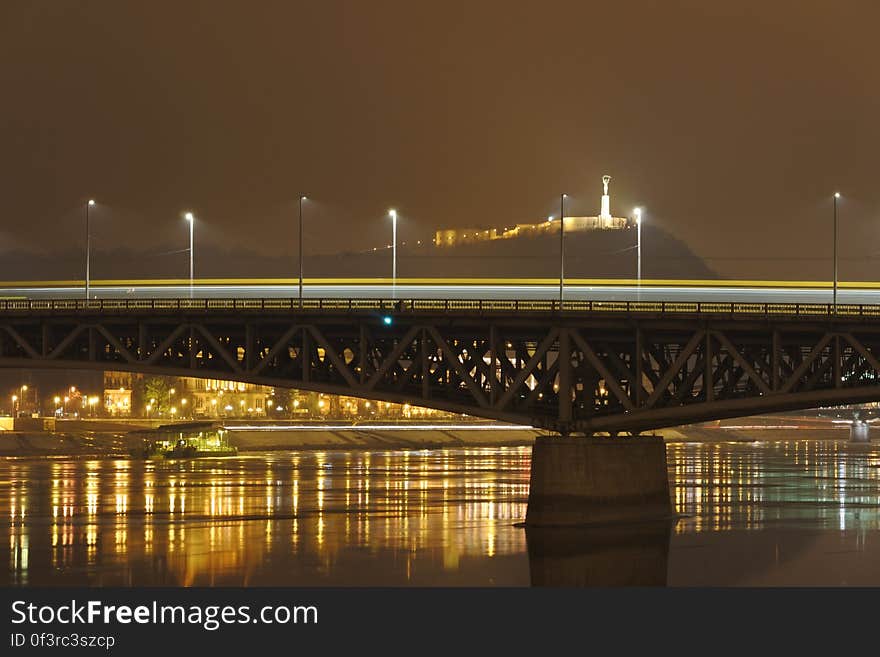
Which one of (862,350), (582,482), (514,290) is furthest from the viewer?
(514,290)

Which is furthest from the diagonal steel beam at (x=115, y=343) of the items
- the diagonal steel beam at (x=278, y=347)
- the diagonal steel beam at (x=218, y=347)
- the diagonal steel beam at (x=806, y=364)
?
the diagonal steel beam at (x=806, y=364)

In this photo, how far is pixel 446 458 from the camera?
172125 millimetres

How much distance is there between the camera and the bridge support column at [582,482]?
79.4 meters

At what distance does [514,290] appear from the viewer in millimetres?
112500

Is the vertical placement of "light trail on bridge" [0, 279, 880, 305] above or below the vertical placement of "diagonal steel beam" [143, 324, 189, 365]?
above

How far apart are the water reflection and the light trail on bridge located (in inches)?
516

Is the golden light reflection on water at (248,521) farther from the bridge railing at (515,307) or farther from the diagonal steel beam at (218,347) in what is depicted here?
the bridge railing at (515,307)

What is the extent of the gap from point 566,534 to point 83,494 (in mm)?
41548

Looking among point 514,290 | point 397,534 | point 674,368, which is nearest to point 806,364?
point 674,368

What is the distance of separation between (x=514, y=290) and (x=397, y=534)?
36.6m

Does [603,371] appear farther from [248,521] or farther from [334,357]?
[248,521]

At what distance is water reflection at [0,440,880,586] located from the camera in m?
64.4

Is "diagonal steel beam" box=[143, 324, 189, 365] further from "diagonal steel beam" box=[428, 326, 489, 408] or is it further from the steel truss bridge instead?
"diagonal steel beam" box=[428, 326, 489, 408]

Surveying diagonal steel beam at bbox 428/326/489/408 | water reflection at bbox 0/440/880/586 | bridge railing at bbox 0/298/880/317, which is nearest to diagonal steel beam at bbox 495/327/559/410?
diagonal steel beam at bbox 428/326/489/408
